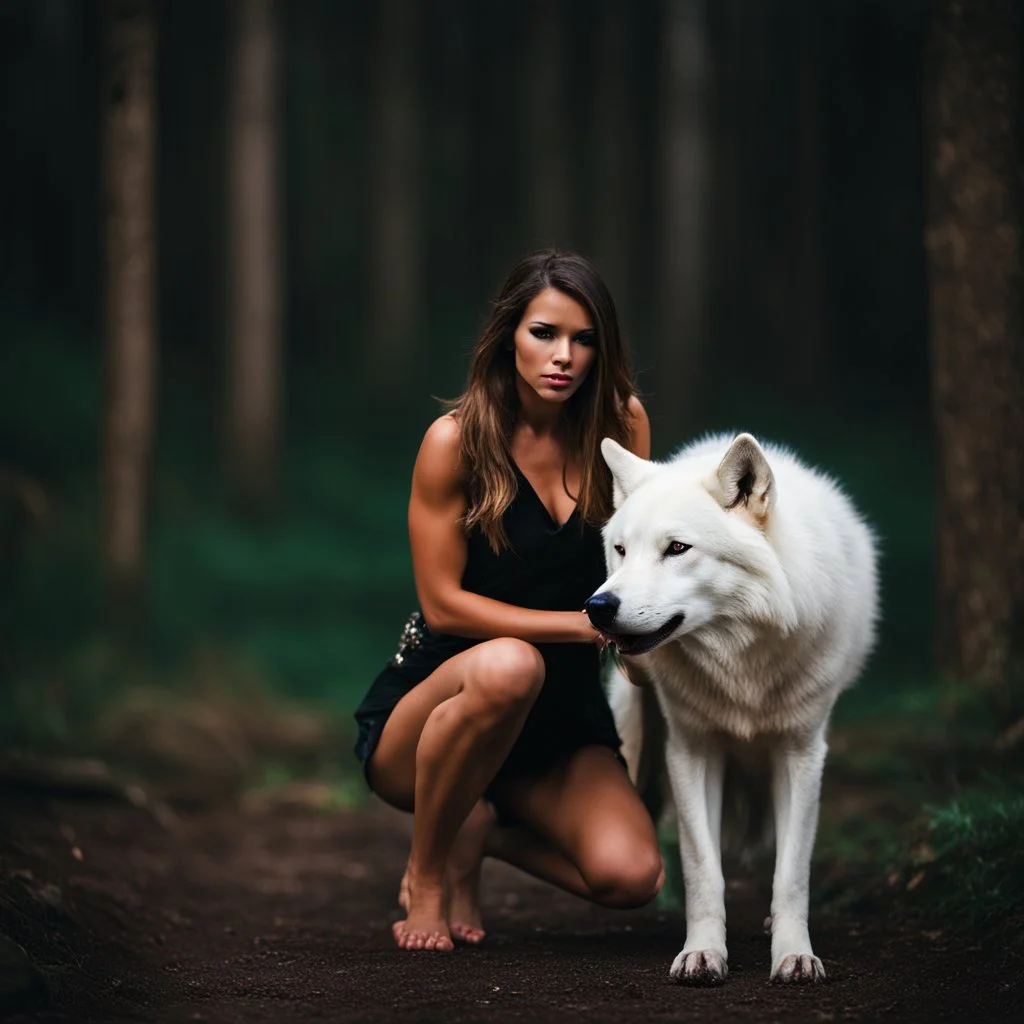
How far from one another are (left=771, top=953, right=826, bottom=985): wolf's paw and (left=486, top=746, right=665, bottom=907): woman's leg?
0.42 m

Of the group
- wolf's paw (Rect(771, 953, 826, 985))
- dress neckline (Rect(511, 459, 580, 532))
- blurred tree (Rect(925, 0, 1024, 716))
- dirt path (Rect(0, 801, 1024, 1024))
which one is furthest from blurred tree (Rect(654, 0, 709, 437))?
wolf's paw (Rect(771, 953, 826, 985))

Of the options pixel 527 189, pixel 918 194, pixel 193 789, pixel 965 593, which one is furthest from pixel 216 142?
pixel 965 593

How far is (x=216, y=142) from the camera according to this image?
1499cm

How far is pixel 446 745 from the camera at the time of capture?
10.5 ft

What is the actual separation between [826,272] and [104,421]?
32.2ft

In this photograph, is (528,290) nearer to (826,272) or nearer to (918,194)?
(826,272)

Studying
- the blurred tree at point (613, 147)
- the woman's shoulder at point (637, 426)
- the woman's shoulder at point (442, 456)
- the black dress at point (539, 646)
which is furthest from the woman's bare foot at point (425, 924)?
the blurred tree at point (613, 147)

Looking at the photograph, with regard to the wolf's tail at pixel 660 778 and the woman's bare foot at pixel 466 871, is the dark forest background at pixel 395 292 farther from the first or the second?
the woman's bare foot at pixel 466 871

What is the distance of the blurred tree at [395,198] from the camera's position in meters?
13.8

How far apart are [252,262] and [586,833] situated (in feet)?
27.4

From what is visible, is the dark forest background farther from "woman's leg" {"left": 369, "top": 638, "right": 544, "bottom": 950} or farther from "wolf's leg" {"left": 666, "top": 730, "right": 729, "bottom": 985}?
"woman's leg" {"left": 369, "top": 638, "right": 544, "bottom": 950}

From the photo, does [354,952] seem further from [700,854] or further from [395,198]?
[395,198]

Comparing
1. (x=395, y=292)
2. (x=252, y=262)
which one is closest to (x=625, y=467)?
(x=252, y=262)

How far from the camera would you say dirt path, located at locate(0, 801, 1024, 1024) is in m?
2.71
